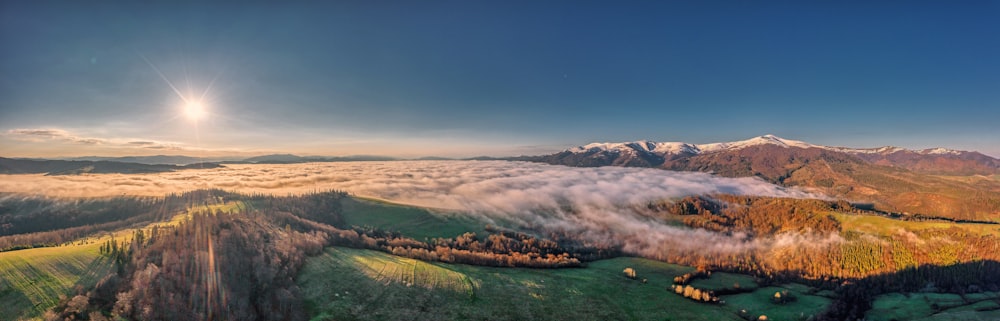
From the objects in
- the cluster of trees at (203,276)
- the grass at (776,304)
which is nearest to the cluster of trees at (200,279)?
the cluster of trees at (203,276)

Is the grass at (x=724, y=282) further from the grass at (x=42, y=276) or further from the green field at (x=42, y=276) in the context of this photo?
the green field at (x=42, y=276)

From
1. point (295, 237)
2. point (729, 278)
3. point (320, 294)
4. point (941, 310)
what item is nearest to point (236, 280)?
point (320, 294)

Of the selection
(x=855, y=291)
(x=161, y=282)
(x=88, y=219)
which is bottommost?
(x=855, y=291)

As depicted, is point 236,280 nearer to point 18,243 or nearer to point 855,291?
point 18,243

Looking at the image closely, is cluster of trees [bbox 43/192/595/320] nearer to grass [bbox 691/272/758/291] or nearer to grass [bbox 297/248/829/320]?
grass [bbox 297/248/829/320]

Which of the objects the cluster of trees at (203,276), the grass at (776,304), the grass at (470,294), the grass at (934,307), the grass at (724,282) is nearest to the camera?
the cluster of trees at (203,276)

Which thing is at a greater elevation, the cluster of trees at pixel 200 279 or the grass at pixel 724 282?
the cluster of trees at pixel 200 279

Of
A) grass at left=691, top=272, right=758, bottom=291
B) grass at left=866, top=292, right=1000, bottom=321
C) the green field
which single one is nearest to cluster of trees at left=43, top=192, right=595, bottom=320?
the green field

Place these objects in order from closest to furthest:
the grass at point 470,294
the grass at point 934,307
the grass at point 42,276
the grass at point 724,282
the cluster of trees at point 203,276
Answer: the grass at point 42,276 → the cluster of trees at point 203,276 → the grass at point 470,294 → the grass at point 934,307 → the grass at point 724,282
